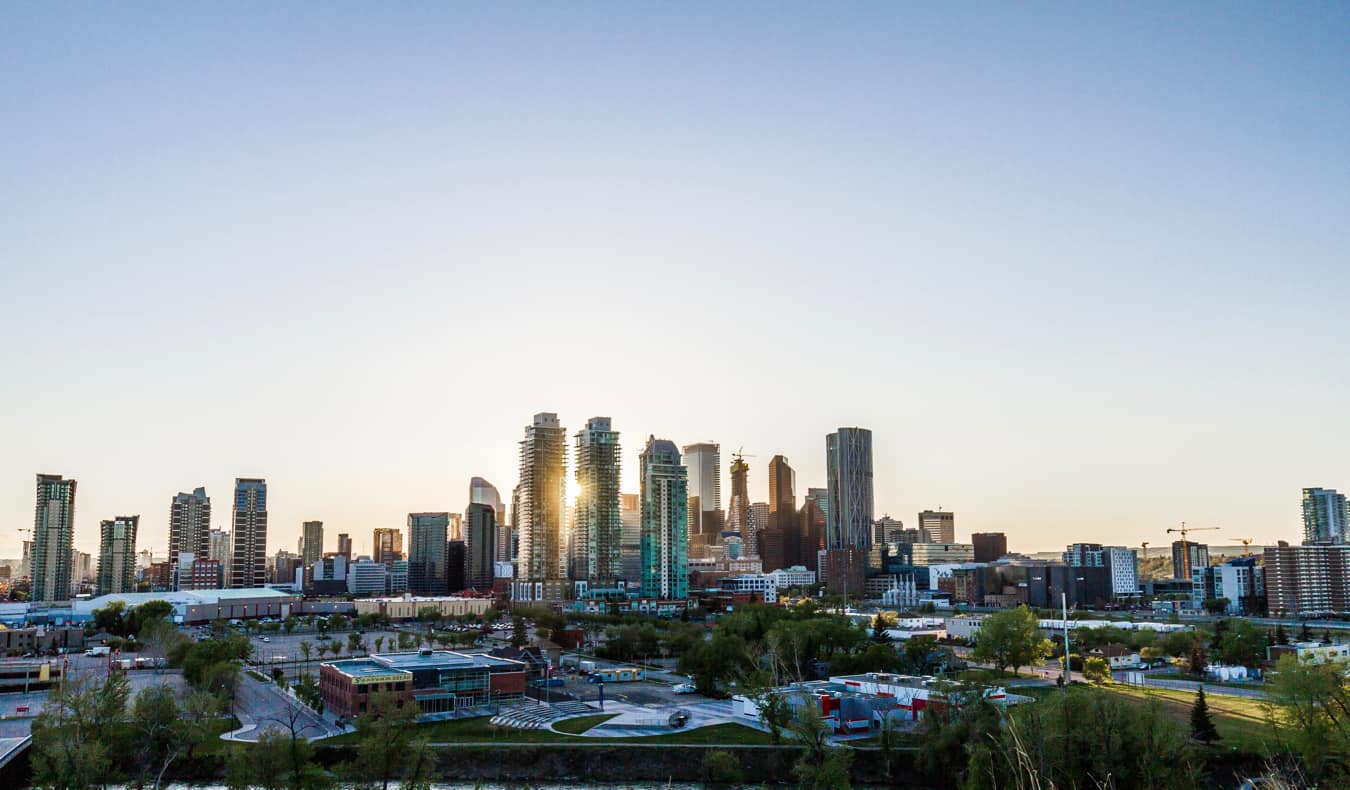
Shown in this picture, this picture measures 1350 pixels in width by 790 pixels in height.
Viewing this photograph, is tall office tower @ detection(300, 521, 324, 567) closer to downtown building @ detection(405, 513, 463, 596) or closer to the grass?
downtown building @ detection(405, 513, 463, 596)

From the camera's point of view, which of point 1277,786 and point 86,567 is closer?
point 1277,786

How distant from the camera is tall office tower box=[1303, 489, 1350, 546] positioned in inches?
5689

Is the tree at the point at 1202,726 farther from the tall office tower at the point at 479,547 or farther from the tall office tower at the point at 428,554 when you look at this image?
the tall office tower at the point at 428,554

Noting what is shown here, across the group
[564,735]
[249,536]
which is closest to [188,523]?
[249,536]

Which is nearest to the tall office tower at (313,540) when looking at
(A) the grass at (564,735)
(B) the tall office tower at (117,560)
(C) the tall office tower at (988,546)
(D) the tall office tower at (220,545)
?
(D) the tall office tower at (220,545)

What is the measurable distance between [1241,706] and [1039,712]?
17273mm

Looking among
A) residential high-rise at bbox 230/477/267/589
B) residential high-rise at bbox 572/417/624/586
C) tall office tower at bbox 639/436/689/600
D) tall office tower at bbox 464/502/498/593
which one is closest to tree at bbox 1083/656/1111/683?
tall office tower at bbox 639/436/689/600

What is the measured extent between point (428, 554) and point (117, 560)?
134ft

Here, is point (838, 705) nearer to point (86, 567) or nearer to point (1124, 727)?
point (1124, 727)

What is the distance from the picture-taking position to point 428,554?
497 feet

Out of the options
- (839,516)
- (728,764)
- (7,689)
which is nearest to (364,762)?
(728,764)

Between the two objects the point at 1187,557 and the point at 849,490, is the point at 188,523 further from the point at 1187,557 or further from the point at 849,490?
the point at 1187,557

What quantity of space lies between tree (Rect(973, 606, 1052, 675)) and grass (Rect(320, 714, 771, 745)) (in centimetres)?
1777

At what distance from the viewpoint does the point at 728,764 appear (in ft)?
97.4
